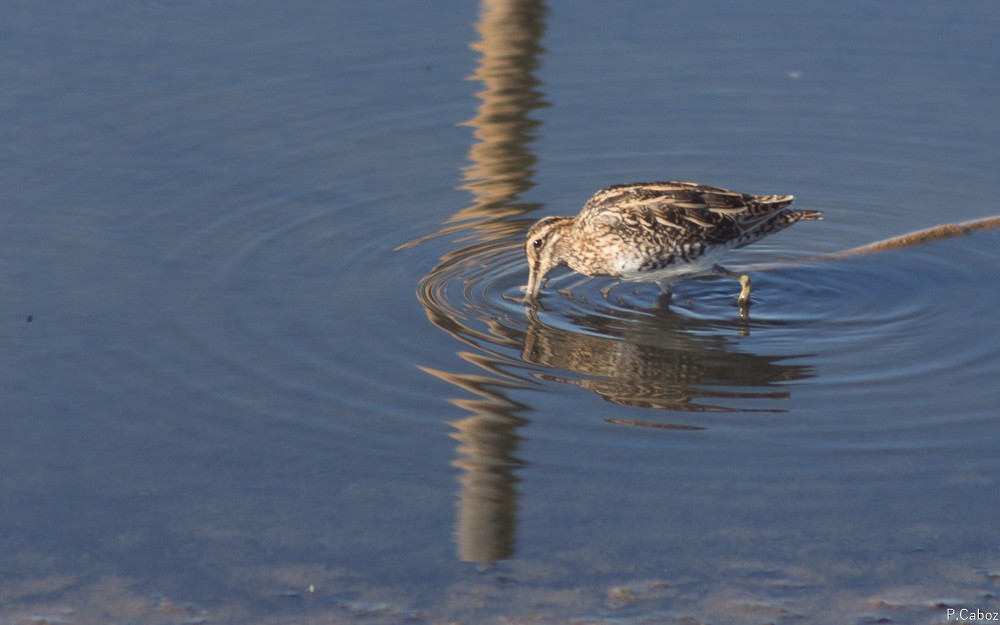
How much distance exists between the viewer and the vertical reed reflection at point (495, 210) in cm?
783

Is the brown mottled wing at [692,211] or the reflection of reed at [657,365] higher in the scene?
the brown mottled wing at [692,211]

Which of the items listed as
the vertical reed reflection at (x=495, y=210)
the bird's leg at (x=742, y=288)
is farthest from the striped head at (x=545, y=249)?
the bird's leg at (x=742, y=288)

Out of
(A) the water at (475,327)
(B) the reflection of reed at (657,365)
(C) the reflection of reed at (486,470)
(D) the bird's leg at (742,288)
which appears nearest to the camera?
(A) the water at (475,327)

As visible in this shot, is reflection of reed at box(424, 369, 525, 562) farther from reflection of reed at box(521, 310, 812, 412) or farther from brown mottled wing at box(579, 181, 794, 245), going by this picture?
brown mottled wing at box(579, 181, 794, 245)

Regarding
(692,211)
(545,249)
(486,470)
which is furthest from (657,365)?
(486,470)

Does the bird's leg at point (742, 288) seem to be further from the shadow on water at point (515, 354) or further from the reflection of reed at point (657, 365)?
the reflection of reed at point (657, 365)

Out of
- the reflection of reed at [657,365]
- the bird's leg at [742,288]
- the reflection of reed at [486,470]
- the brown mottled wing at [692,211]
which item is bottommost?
the reflection of reed at [486,470]

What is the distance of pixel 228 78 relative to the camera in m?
14.1

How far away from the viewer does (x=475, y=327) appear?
10.3 m

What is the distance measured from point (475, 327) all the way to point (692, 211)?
70.6 inches

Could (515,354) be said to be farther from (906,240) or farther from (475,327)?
(906,240)

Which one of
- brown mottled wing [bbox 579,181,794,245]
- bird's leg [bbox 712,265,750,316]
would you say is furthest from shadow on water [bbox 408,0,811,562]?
brown mottled wing [bbox 579,181,794,245]

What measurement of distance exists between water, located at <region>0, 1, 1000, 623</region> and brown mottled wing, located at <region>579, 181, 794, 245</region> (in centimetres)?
52

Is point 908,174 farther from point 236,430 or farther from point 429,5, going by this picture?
point 236,430
